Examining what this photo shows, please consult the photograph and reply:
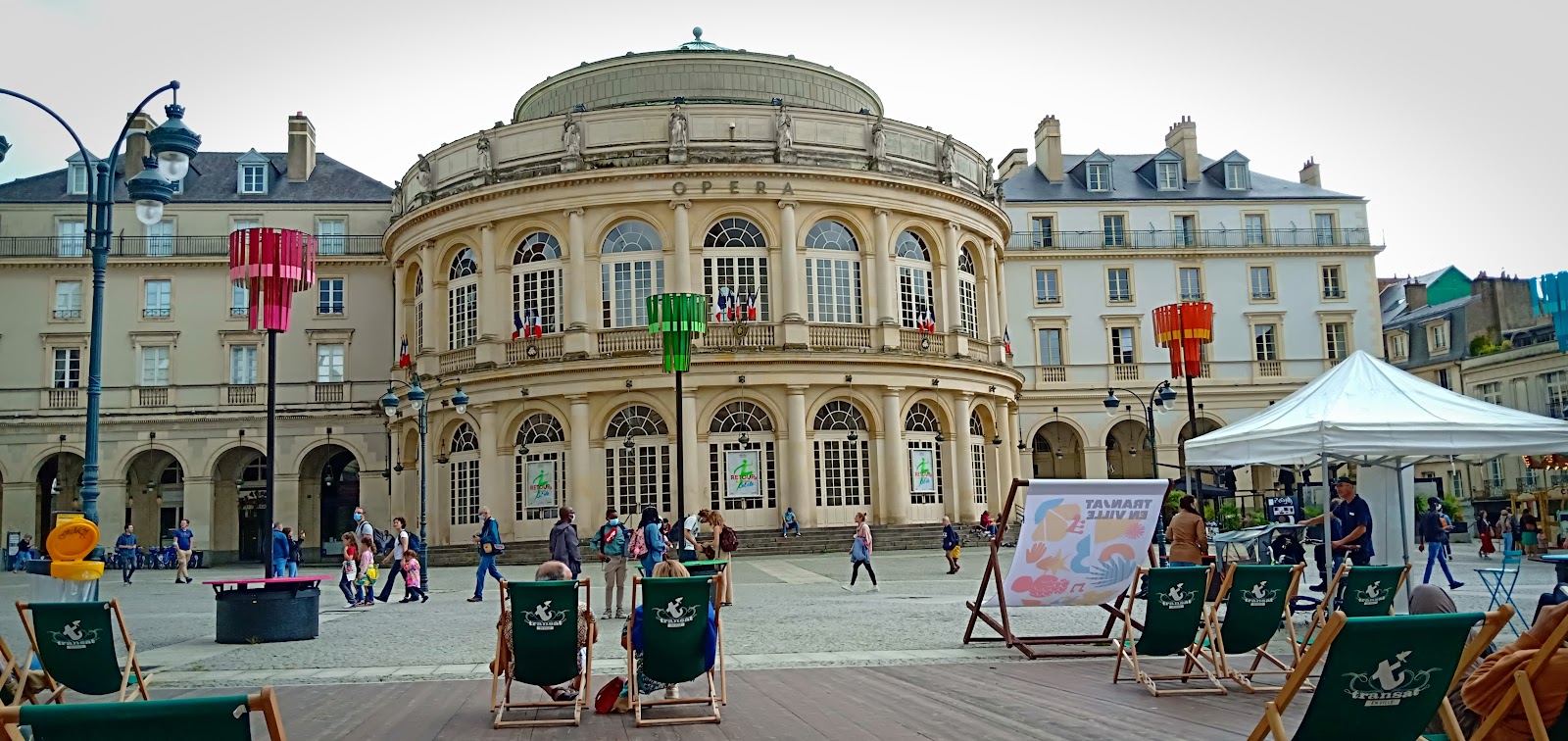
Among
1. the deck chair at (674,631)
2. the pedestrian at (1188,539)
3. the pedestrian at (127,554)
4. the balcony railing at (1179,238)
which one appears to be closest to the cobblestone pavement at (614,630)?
the pedestrian at (1188,539)

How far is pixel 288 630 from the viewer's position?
1553 centimetres

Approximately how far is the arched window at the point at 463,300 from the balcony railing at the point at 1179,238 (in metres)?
23.5

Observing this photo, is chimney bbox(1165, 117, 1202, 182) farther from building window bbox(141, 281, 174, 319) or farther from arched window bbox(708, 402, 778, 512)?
building window bbox(141, 281, 174, 319)

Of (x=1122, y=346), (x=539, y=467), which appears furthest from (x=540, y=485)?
(x=1122, y=346)

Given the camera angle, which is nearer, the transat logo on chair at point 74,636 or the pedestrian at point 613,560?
the transat logo on chair at point 74,636

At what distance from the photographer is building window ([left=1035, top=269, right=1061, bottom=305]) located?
175ft

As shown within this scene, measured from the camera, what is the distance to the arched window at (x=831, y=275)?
37.6 meters

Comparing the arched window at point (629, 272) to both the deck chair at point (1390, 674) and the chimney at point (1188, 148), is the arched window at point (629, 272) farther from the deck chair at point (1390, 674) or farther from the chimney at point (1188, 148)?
the deck chair at point (1390, 674)

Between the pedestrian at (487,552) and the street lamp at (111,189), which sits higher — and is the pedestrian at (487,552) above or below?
below

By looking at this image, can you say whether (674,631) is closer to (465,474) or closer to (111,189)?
(111,189)

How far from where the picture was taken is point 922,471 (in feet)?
126

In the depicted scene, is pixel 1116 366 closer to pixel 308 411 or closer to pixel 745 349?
pixel 745 349

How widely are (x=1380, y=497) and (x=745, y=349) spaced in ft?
75.5

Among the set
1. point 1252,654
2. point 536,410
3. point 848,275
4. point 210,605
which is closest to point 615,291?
point 536,410
